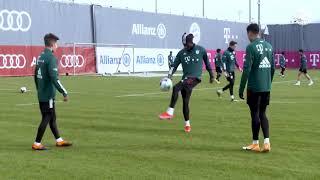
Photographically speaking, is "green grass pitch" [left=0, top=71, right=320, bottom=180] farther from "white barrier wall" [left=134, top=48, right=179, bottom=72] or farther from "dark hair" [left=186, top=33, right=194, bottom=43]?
"white barrier wall" [left=134, top=48, right=179, bottom=72]

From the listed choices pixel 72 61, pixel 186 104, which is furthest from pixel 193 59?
pixel 72 61

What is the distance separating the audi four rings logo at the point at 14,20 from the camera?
4325cm

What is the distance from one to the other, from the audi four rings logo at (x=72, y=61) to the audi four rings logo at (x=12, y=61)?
3514 millimetres

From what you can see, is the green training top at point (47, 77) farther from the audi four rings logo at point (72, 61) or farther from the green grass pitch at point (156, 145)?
the audi four rings logo at point (72, 61)

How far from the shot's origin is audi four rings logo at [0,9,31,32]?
4325 cm

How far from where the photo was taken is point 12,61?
4284 centimetres

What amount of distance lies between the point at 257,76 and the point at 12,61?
113 feet

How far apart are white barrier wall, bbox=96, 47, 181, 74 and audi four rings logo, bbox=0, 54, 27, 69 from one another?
7.80m

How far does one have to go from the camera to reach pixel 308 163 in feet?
31.1

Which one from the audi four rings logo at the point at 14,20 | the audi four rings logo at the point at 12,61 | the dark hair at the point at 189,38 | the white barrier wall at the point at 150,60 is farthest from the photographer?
the white barrier wall at the point at 150,60

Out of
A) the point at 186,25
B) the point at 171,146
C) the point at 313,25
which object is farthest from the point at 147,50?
the point at 171,146

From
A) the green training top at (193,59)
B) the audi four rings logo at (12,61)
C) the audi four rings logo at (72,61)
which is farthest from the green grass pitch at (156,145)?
the audi four rings logo at (72,61)

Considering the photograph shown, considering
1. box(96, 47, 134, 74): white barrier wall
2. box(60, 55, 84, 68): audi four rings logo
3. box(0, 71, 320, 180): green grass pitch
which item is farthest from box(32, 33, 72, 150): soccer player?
box(96, 47, 134, 74): white barrier wall

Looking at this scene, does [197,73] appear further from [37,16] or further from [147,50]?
[147,50]
